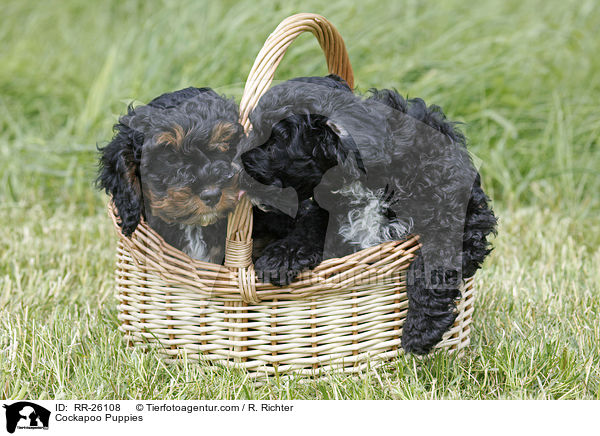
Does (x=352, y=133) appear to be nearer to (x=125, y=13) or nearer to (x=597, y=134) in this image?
(x=597, y=134)

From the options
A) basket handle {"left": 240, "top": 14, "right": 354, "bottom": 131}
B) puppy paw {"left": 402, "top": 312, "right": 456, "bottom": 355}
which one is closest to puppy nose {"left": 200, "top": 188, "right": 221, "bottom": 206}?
basket handle {"left": 240, "top": 14, "right": 354, "bottom": 131}

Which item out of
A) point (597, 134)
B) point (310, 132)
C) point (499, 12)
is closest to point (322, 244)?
point (310, 132)

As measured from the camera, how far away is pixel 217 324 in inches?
103

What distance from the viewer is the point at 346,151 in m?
2.39

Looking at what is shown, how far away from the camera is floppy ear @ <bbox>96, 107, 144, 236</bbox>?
2.63m

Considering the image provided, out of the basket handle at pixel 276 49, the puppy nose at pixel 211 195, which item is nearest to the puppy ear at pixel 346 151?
the basket handle at pixel 276 49

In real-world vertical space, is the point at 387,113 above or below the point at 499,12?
below

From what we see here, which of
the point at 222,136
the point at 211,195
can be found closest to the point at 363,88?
the point at 222,136

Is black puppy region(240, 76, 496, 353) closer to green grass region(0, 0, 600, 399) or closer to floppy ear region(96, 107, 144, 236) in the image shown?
green grass region(0, 0, 600, 399)

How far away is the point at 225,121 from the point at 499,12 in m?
5.06

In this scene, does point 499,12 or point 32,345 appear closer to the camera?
point 32,345

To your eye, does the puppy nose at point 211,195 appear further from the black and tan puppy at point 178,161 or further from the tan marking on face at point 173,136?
the tan marking on face at point 173,136
